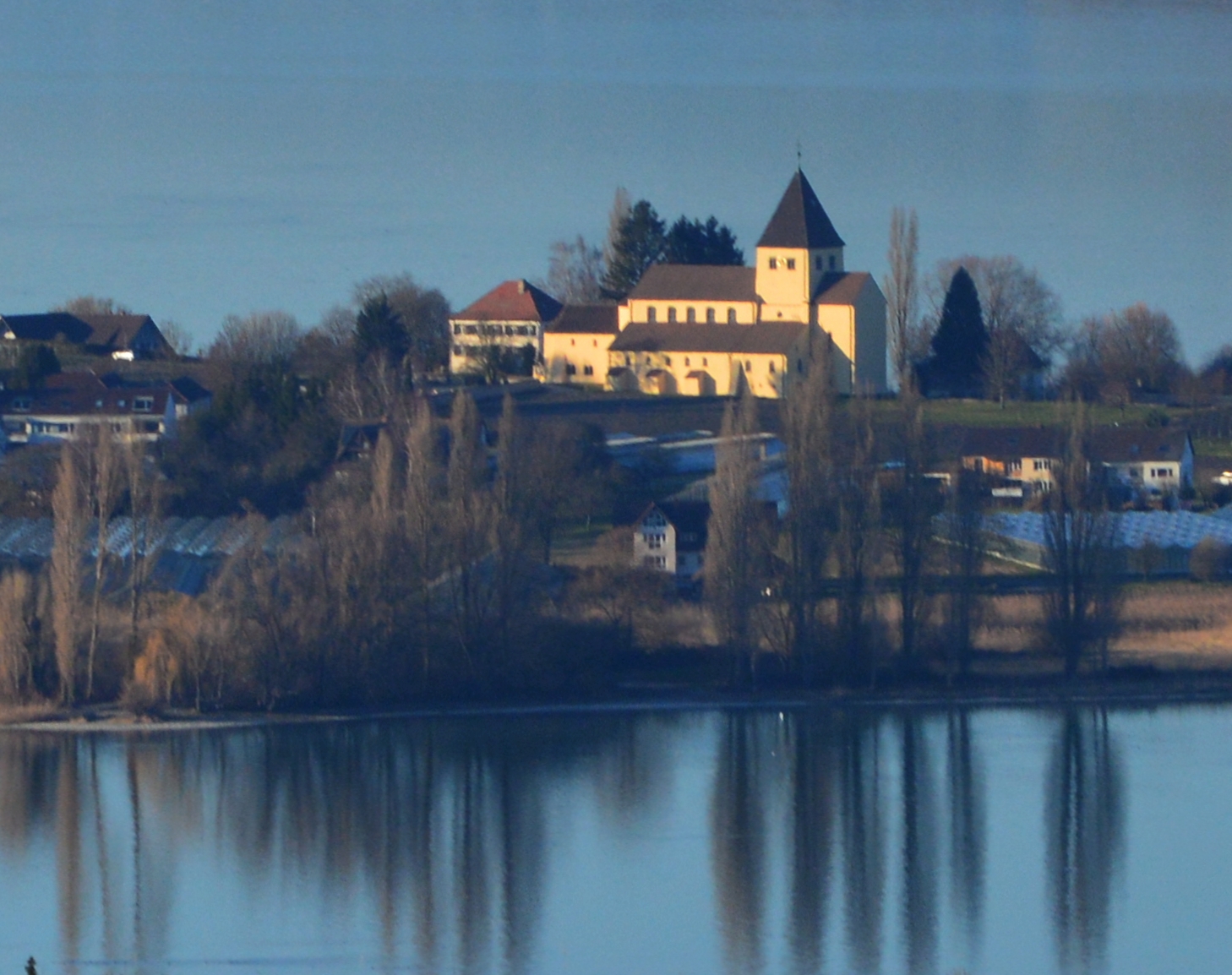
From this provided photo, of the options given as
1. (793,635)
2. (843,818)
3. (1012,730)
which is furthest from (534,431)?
(843,818)

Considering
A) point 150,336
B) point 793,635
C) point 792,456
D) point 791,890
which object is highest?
point 150,336

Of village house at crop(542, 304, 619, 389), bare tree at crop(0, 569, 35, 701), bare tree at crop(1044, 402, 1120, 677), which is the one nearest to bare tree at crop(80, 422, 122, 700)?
bare tree at crop(0, 569, 35, 701)

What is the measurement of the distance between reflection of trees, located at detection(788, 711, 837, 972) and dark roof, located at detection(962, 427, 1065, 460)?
10432 millimetres

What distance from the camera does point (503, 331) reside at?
1626 inches

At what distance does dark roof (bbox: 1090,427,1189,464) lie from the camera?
31000mm

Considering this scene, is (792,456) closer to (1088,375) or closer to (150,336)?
(1088,375)

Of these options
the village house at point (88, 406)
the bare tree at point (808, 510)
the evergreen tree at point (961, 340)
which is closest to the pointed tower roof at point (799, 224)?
the evergreen tree at point (961, 340)

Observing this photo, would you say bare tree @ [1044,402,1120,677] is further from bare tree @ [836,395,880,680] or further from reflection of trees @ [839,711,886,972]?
reflection of trees @ [839,711,886,972]

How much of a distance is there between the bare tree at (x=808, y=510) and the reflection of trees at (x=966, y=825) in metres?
1.72

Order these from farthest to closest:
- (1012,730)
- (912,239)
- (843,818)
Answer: (912,239) → (1012,730) → (843,818)

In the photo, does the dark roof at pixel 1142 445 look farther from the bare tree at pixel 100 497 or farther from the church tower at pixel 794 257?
the bare tree at pixel 100 497

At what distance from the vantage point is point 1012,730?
2022 centimetres

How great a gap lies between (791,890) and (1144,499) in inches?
597

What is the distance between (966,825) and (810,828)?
1.19 m
